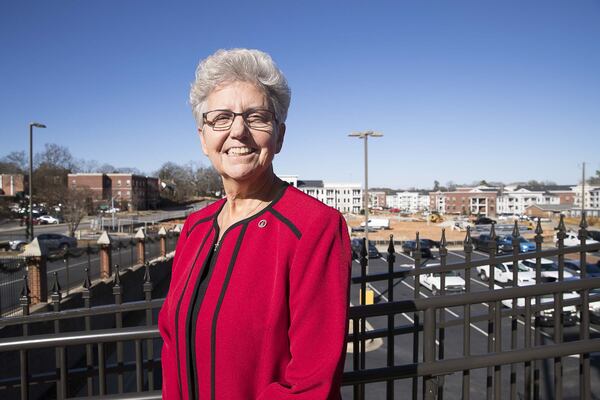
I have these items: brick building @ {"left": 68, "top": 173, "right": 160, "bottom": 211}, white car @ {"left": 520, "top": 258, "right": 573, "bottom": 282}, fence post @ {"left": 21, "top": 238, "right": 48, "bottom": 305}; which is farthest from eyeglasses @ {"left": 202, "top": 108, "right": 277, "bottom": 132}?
brick building @ {"left": 68, "top": 173, "right": 160, "bottom": 211}

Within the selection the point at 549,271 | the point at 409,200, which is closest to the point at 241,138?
the point at 549,271

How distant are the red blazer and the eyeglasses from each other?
0.26 meters

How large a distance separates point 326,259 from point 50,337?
1544 millimetres

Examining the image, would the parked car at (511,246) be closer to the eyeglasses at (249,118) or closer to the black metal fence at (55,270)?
the eyeglasses at (249,118)

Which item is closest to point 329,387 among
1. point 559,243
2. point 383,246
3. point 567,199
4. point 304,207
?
point 304,207

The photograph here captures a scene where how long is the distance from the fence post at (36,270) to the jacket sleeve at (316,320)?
411 inches

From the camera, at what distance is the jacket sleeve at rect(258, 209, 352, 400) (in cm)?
120

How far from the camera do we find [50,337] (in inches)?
77.7

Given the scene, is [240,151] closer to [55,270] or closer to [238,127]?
[238,127]

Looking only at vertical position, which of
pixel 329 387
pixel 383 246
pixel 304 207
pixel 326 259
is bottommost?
pixel 383 246

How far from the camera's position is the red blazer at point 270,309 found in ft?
3.97

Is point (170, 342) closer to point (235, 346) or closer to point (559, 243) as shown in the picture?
point (235, 346)

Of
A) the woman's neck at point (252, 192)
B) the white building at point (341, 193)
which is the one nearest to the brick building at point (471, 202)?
the white building at point (341, 193)

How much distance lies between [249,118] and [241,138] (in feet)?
0.26
